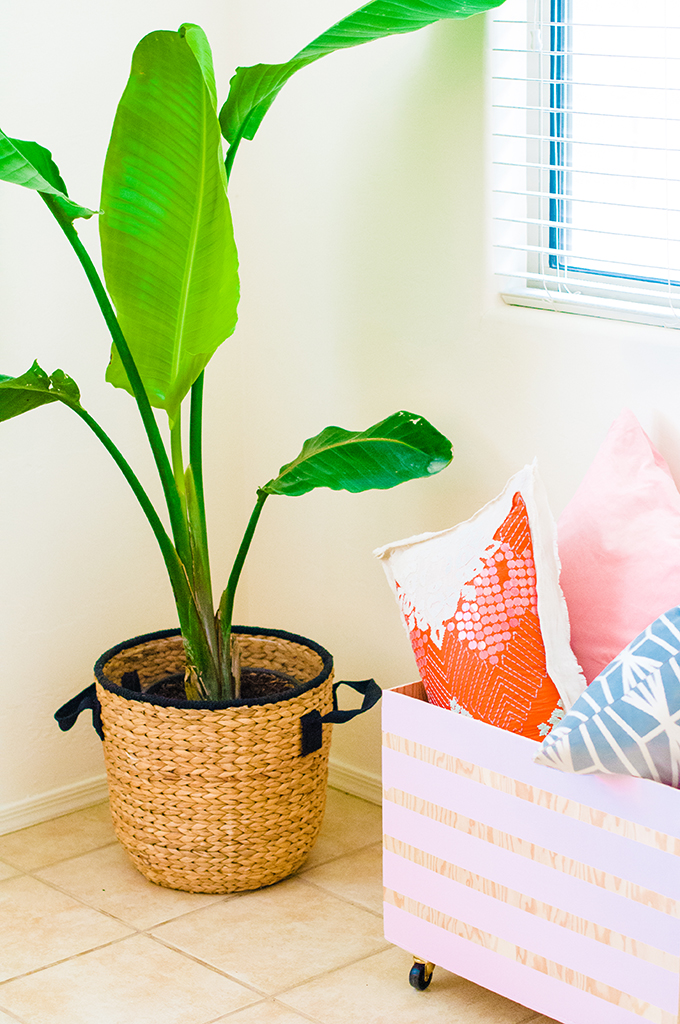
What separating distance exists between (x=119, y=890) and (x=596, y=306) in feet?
3.95

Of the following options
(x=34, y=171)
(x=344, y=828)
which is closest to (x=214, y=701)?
(x=344, y=828)

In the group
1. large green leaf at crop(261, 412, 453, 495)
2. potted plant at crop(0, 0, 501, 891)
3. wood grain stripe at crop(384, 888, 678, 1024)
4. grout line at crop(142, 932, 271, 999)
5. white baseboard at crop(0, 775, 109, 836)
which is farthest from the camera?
white baseboard at crop(0, 775, 109, 836)

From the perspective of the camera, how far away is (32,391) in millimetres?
1865

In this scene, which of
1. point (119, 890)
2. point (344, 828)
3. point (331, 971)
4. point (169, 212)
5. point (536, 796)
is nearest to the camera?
point (536, 796)

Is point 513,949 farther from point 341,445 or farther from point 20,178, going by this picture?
point 20,178

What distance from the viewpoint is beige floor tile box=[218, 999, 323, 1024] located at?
1.71m

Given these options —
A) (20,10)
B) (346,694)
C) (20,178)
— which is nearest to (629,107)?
(20,178)

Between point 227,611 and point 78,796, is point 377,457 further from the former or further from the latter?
point 78,796

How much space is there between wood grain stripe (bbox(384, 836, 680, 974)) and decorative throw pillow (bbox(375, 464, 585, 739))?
0.21 m

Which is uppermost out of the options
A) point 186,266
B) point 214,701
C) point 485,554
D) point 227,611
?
point 186,266

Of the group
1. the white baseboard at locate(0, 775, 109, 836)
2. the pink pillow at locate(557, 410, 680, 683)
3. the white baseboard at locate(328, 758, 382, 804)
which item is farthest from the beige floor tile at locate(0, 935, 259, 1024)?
the pink pillow at locate(557, 410, 680, 683)

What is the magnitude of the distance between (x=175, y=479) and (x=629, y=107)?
88cm

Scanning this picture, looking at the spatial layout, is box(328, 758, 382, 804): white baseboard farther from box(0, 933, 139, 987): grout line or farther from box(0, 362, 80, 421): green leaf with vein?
box(0, 362, 80, 421): green leaf with vein

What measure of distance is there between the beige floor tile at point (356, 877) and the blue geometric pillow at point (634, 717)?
0.71 metres
